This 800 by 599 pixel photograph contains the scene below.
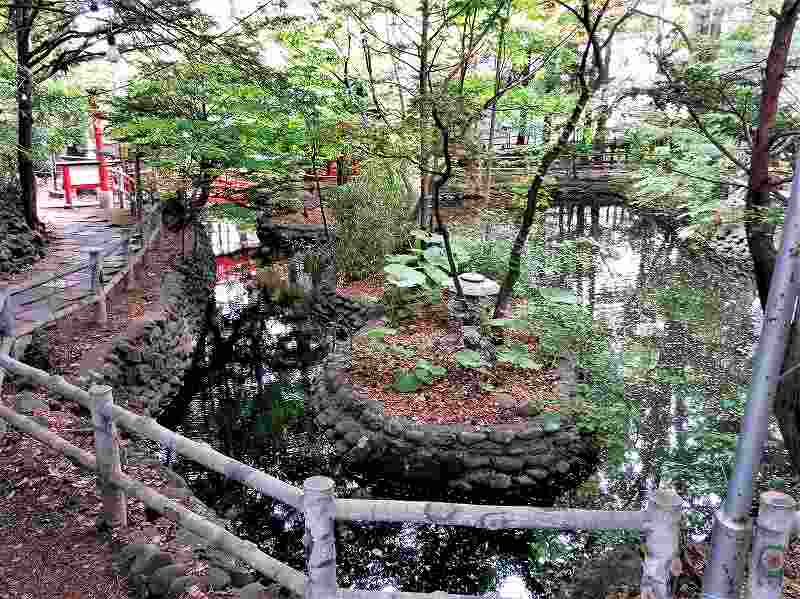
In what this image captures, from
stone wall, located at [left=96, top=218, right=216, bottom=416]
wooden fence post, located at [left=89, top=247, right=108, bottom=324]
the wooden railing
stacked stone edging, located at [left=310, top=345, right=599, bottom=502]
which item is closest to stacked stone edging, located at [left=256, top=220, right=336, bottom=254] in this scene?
stone wall, located at [left=96, top=218, right=216, bottom=416]

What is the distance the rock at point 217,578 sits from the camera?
3559 millimetres

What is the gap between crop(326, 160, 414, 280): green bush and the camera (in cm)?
1242

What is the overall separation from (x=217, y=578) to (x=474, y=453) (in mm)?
4281

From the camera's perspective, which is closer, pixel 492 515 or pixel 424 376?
pixel 492 515

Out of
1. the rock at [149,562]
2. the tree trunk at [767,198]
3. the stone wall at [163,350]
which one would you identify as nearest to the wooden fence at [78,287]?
the stone wall at [163,350]

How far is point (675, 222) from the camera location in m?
20.7

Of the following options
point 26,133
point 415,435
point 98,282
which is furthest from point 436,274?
point 26,133

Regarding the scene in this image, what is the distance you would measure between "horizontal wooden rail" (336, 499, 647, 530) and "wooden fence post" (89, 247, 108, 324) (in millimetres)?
7221

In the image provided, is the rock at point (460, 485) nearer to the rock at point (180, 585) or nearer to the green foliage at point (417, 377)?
the green foliage at point (417, 377)

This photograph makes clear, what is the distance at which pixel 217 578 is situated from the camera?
3.61m

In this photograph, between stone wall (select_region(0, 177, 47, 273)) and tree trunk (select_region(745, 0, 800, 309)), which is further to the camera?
stone wall (select_region(0, 177, 47, 273))

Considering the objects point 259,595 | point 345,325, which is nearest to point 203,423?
point 345,325

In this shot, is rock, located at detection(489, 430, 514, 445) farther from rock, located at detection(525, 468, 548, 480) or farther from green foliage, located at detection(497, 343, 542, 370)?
green foliage, located at detection(497, 343, 542, 370)

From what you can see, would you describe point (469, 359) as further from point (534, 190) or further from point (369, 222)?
point (369, 222)
